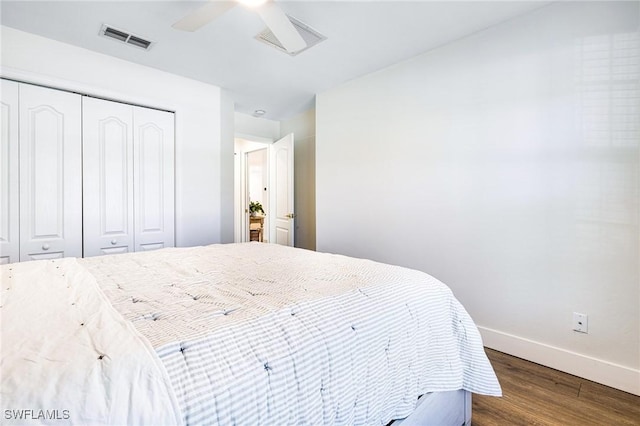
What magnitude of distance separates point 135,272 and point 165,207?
5.75ft

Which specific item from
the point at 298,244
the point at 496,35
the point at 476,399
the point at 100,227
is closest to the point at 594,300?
the point at 476,399

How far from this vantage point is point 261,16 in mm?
1795

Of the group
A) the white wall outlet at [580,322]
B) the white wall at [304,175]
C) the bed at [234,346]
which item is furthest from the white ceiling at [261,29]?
the white wall outlet at [580,322]

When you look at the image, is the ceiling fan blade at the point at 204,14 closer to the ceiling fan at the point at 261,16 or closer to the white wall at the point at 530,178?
the ceiling fan at the point at 261,16

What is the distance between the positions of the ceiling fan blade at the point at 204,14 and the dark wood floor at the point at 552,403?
8.37 ft

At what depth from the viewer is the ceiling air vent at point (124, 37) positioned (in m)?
2.33

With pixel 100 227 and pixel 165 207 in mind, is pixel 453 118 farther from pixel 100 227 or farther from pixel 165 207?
pixel 100 227

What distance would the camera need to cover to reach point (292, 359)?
32.1 inches

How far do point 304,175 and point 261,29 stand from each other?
2408 mm

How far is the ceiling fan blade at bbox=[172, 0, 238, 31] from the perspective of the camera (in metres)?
1.70

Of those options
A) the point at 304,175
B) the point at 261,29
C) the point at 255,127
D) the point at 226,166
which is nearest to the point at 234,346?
the point at 261,29

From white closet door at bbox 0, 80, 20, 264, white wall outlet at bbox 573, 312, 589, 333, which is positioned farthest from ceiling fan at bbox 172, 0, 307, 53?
white wall outlet at bbox 573, 312, 589, 333

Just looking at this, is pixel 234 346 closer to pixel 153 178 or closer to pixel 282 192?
pixel 153 178

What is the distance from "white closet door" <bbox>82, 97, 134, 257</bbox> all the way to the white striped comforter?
4.40 ft
